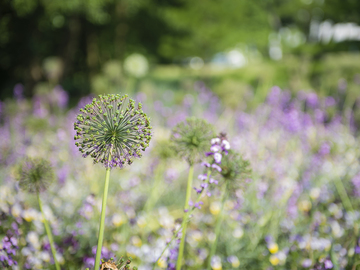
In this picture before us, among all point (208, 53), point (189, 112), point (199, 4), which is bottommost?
point (189, 112)

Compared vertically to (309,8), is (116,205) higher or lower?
lower

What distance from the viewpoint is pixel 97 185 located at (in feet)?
12.0

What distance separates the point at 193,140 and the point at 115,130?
0.57m

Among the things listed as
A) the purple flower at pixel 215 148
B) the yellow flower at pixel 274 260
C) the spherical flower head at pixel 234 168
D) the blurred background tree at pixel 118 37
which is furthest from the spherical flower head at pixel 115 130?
the blurred background tree at pixel 118 37

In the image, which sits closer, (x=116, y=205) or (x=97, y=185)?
(x=116, y=205)

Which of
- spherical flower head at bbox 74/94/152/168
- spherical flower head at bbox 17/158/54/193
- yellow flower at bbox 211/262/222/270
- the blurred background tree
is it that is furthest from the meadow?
the blurred background tree

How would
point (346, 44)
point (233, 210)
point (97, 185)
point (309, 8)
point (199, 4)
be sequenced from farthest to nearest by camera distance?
point (309, 8), point (346, 44), point (199, 4), point (97, 185), point (233, 210)

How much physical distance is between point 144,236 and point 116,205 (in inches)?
29.2

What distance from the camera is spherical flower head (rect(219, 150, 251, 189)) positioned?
165cm

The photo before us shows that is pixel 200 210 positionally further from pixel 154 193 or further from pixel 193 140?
pixel 193 140

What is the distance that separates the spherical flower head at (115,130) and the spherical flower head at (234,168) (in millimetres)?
611

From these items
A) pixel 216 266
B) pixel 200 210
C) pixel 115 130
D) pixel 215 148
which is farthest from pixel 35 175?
pixel 200 210

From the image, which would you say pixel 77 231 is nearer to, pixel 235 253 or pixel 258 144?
pixel 235 253

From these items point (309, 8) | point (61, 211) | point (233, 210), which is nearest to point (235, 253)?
point (233, 210)
